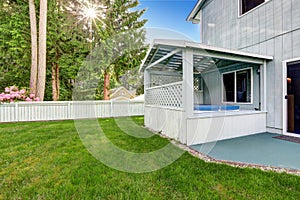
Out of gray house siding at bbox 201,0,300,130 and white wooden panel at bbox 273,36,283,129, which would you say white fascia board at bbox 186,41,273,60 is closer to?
white wooden panel at bbox 273,36,283,129

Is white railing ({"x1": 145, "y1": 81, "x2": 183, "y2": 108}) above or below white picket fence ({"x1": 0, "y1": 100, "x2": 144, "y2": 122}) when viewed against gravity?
above

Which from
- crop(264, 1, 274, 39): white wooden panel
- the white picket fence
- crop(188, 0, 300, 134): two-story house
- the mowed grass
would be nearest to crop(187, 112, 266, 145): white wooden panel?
crop(188, 0, 300, 134): two-story house

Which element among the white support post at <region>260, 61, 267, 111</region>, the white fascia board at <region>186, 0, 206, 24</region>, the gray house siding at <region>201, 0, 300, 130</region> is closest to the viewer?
the gray house siding at <region>201, 0, 300, 130</region>

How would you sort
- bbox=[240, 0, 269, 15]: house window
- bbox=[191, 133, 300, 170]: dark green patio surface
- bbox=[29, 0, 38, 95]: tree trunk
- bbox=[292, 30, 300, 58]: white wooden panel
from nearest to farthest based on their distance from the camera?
1. bbox=[191, 133, 300, 170]: dark green patio surface
2. bbox=[292, 30, 300, 58]: white wooden panel
3. bbox=[240, 0, 269, 15]: house window
4. bbox=[29, 0, 38, 95]: tree trunk

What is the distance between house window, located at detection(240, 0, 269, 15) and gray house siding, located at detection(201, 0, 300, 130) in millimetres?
227

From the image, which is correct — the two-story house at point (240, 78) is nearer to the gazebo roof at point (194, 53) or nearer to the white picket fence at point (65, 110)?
the gazebo roof at point (194, 53)

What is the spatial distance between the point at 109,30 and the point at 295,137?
42.8 feet

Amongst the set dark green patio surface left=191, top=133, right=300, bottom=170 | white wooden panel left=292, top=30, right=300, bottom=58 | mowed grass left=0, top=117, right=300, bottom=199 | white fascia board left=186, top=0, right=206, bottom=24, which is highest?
white fascia board left=186, top=0, right=206, bottom=24

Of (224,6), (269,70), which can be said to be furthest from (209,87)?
(224,6)

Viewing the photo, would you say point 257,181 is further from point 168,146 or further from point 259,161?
point 168,146

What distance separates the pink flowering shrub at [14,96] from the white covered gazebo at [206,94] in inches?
268

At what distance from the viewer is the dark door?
17.3 ft

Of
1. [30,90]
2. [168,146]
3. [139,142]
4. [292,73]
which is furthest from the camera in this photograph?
[30,90]

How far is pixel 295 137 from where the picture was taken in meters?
4.94
